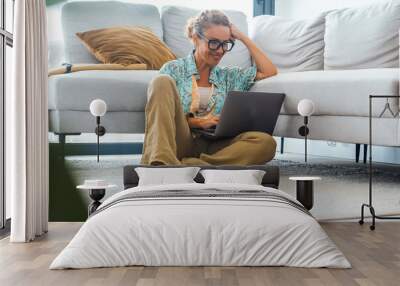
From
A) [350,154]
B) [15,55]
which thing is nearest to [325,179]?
[350,154]

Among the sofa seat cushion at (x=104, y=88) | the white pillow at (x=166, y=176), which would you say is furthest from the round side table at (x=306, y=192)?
the sofa seat cushion at (x=104, y=88)

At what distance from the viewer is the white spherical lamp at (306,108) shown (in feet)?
18.7

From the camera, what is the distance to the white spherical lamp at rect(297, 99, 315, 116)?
5699 mm

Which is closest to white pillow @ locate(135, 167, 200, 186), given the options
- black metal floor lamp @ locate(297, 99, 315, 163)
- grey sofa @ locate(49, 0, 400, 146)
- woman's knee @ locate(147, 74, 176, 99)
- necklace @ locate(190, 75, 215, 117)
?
grey sofa @ locate(49, 0, 400, 146)

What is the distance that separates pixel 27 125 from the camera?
478 cm

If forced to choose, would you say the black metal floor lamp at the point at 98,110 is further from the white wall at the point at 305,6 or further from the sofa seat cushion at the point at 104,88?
the white wall at the point at 305,6

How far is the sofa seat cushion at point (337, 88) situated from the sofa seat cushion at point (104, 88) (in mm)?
968

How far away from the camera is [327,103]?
222 inches

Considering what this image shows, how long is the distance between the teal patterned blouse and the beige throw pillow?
9cm

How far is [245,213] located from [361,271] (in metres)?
0.69

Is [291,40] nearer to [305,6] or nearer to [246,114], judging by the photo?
[305,6]

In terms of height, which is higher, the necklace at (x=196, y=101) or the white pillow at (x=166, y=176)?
the necklace at (x=196, y=101)

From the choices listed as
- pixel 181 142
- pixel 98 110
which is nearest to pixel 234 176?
pixel 181 142

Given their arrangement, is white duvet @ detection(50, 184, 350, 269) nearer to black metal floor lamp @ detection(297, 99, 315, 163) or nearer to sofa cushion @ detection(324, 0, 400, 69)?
black metal floor lamp @ detection(297, 99, 315, 163)
